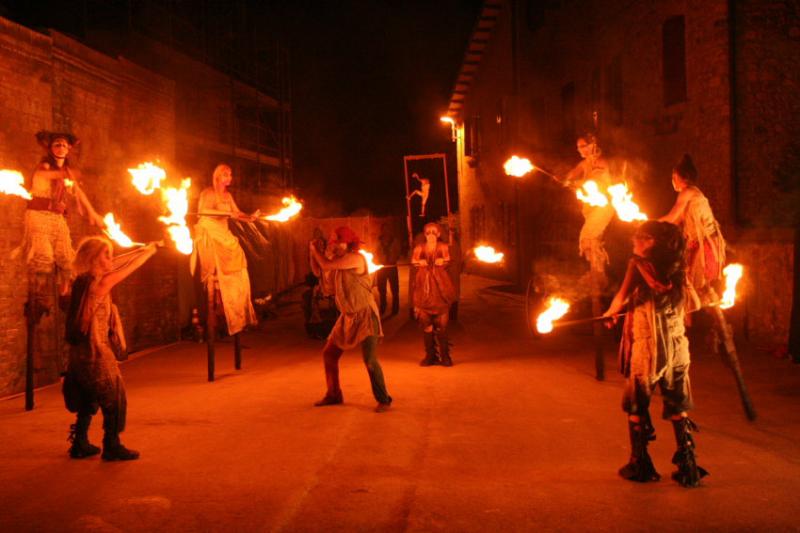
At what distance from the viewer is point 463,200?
39.2 metres

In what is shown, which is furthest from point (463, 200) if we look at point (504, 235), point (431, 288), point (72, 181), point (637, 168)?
point (72, 181)

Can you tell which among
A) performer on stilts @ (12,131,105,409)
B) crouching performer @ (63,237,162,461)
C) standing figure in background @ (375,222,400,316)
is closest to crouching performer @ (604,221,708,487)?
A: crouching performer @ (63,237,162,461)

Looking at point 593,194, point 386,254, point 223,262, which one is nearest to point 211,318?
point 223,262

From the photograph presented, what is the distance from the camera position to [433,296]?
11891 millimetres

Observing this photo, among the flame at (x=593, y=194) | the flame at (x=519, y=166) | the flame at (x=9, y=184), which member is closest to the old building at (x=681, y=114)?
the flame at (x=593, y=194)

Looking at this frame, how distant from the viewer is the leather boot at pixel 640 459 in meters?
6.10

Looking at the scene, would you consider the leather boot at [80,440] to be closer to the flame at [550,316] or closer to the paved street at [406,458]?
the paved street at [406,458]

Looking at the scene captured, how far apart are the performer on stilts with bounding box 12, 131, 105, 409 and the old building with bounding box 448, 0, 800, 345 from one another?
1069 centimetres

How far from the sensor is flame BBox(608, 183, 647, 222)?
9062 mm

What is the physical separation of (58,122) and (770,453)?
10.1 m

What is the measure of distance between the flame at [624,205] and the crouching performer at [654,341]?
2.77 m

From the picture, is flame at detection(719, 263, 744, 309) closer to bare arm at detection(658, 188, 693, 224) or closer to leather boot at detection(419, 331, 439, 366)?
bare arm at detection(658, 188, 693, 224)

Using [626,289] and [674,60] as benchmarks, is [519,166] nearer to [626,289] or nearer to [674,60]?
[626,289]

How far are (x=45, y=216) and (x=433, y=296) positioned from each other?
5.54 m
